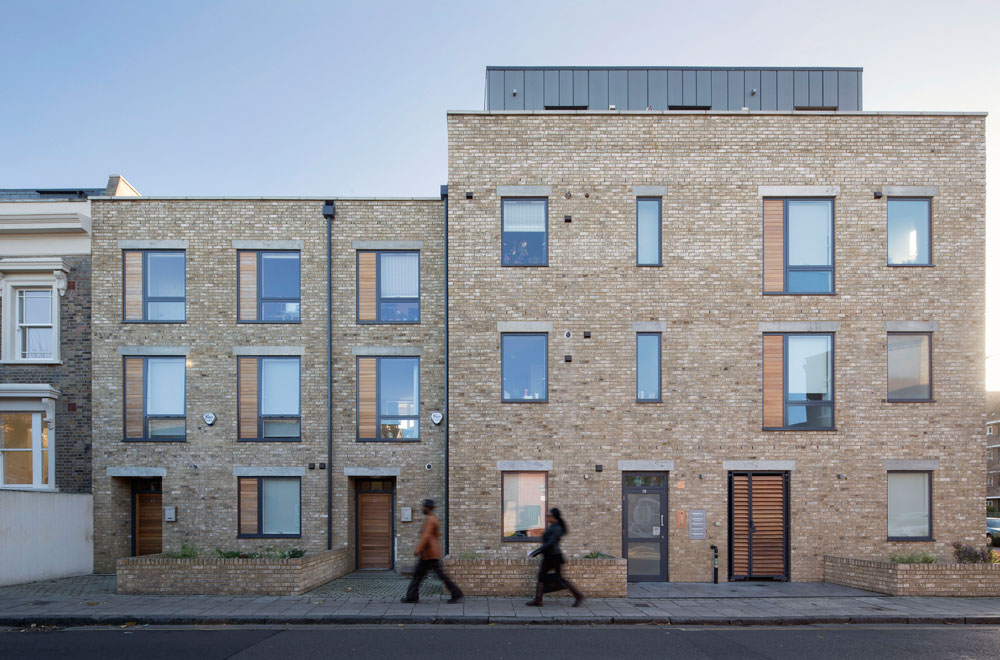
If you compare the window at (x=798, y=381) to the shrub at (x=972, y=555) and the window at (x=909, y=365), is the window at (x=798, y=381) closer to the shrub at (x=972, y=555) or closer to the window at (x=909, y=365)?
the window at (x=909, y=365)

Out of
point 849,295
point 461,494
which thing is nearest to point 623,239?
point 849,295

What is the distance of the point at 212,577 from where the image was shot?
1210 centimetres

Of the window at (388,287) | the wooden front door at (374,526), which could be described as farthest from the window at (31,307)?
the wooden front door at (374,526)

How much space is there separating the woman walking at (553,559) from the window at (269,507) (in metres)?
7.03

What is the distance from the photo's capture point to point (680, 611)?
1108 centimetres

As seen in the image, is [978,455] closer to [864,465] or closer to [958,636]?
[864,465]

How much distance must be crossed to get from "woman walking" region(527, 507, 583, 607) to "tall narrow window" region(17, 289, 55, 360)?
13624 millimetres

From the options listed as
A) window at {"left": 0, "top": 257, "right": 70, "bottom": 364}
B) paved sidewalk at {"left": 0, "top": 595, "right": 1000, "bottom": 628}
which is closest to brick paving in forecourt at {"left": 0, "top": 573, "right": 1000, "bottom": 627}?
paved sidewalk at {"left": 0, "top": 595, "right": 1000, "bottom": 628}

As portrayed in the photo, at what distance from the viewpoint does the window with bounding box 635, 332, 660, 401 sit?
14430 mm

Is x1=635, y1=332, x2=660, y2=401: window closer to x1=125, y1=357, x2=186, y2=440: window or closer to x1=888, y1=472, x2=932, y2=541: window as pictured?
x1=888, y1=472, x2=932, y2=541: window

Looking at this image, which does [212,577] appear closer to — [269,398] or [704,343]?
[269,398]

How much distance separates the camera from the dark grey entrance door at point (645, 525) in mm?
14039

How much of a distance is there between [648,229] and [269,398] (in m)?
10.0

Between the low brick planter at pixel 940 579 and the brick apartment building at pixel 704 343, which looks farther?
the brick apartment building at pixel 704 343
